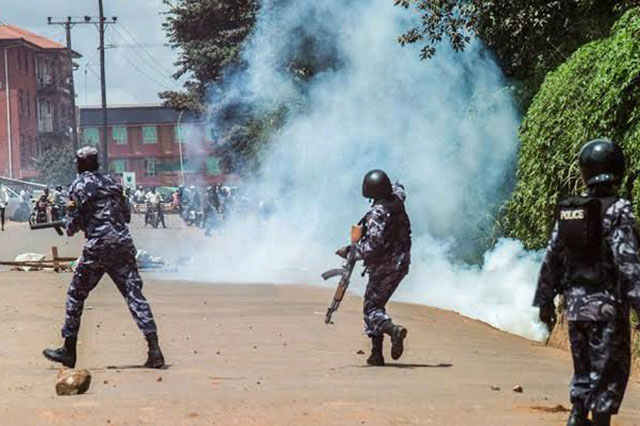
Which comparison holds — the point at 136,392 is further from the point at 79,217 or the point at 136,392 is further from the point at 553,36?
the point at 553,36

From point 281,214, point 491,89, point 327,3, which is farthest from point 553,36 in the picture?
point 281,214

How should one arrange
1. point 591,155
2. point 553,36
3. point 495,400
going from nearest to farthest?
1. point 591,155
2. point 495,400
3. point 553,36

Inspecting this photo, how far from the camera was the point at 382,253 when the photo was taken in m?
11.6

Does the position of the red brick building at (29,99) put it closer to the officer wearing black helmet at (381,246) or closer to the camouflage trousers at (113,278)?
the officer wearing black helmet at (381,246)

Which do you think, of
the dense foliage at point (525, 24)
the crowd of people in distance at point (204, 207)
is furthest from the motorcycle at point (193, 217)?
the dense foliage at point (525, 24)

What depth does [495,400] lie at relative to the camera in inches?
366

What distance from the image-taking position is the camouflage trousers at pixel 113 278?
10.8 meters

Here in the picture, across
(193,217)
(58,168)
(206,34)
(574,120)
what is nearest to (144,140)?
(58,168)

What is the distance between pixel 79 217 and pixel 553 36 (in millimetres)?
8766

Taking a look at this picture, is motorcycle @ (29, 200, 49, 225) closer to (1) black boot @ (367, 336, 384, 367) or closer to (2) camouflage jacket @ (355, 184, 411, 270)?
(2) camouflage jacket @ (355, 184, 411, 270)

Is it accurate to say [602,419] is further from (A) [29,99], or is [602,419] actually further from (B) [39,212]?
(A) [29,99]

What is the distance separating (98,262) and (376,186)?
241 cm

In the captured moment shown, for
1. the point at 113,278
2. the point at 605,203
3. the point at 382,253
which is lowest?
the point at 113,278

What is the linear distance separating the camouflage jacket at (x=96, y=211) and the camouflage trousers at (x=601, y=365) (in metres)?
4.69
